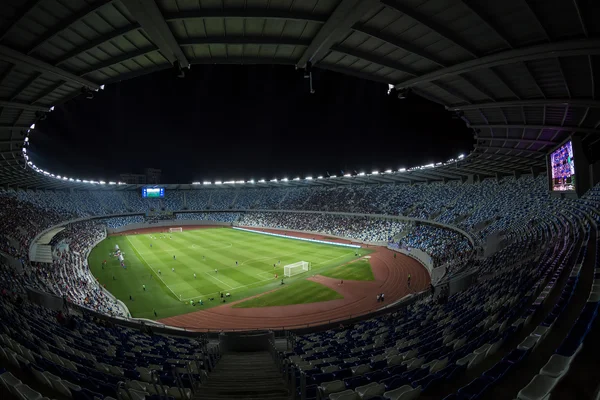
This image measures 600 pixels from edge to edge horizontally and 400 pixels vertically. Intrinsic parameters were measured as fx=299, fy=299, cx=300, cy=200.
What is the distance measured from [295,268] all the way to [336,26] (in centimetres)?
3248

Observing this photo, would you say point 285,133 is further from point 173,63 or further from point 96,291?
point 173,63

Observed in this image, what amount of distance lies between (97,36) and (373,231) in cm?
5296

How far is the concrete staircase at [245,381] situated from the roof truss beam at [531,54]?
12990 millimetres

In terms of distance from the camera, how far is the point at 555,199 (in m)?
30.7

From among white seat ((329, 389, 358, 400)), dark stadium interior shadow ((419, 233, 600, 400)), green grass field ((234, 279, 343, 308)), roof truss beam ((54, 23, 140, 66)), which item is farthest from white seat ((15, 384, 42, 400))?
green grass field ((234, 279, 343, 308))

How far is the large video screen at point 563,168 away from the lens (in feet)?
78.5

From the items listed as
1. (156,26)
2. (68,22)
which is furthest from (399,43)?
(68,22)

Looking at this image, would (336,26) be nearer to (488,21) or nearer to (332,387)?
(488,21)

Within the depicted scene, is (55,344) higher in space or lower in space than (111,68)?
lower

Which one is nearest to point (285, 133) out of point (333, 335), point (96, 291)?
point (96, 291)

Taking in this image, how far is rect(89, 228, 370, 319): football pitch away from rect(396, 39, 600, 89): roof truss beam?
76.2 ft

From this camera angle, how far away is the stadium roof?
843 centimetres

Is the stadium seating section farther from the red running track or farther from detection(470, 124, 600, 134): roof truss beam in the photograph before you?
detection(470, 124, 600, 134): roof truss beam

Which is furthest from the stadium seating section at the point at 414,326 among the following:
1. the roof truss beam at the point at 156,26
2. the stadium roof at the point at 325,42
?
the roof truss beam at the point at 156,26
